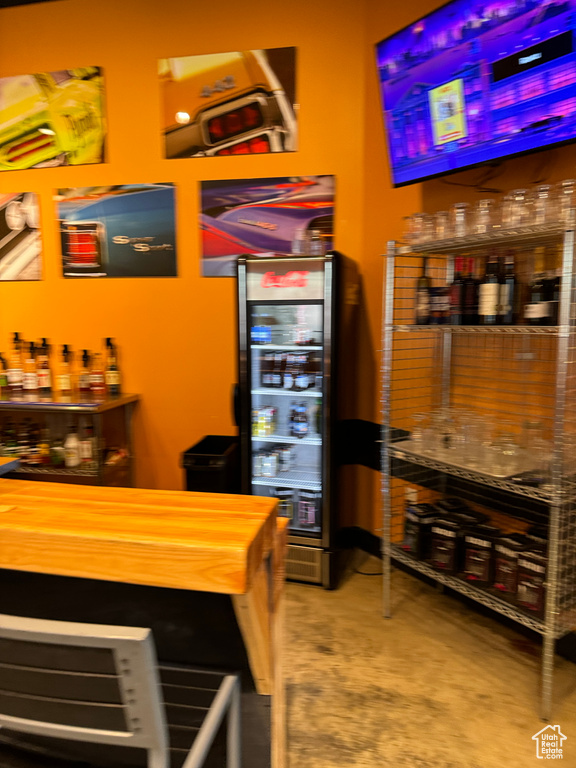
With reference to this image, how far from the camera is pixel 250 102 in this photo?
3.31 meters

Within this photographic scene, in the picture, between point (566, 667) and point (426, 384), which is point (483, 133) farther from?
point (566, 667)

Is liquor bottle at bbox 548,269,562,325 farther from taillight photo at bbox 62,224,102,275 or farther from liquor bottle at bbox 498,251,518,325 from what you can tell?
taillight photo at bbox 62,224,102,275

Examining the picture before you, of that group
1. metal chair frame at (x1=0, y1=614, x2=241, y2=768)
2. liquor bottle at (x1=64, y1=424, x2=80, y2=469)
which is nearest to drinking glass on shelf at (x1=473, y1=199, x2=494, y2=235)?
metal chair frame at (x1=0, y1=614, x2=241, y2=768)

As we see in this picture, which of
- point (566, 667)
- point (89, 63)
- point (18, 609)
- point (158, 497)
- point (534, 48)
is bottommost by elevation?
point (566, 667)

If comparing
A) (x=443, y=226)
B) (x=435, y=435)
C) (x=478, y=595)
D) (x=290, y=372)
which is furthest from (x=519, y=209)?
(x=478, y=595)

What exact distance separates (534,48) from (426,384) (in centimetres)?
164

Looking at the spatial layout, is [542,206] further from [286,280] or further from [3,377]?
[3,377]

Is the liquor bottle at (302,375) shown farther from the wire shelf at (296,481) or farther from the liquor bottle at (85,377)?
the liquor bottle at (85,377)

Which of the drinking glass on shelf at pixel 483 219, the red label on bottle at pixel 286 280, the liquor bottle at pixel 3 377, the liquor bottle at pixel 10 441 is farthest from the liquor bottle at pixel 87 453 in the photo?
the drinking glass on shelf at pixel 483 219

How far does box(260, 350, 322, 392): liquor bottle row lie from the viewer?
121 inches

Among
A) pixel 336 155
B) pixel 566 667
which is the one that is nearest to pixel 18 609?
pixel 566 667

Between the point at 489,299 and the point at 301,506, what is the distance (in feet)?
5.60

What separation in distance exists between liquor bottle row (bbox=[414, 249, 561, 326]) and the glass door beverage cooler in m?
0.57

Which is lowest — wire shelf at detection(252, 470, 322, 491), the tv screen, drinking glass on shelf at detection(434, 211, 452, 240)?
wire shelf at detection(252, 470, 322, 491)
